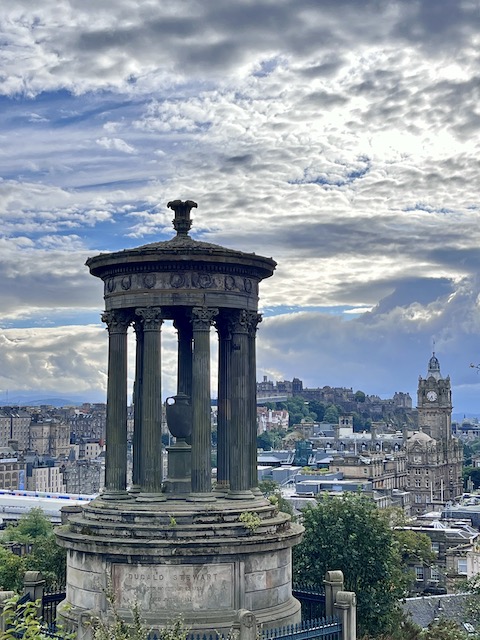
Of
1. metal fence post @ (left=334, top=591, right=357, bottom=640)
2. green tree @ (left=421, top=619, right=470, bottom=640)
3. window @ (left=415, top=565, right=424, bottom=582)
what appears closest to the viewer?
metal fence post @ (left=334, top=591, right=357, bottom=640)

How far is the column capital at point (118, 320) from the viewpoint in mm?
34812

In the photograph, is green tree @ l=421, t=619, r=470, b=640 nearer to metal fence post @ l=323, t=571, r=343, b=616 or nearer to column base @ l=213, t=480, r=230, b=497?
metal fence post @ l=323, t=571, r=343, b=616

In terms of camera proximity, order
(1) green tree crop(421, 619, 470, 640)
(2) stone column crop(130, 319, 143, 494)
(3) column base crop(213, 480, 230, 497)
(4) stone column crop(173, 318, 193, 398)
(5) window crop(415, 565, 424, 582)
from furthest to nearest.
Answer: (5) window crop(415, 565, 424, 582)
(1) green tree crop(421, 619, 470, 640)
(4) stone column crop(173, 318, 193, 398)
(3) column base crop(213, 480, 230, 497)
(2) stone column crop(130, 319, 143, 494)

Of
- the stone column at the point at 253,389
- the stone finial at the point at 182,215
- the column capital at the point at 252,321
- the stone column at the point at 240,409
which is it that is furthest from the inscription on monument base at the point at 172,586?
the stone finial at the point at 182,215

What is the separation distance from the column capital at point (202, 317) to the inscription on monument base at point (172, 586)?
765 cm

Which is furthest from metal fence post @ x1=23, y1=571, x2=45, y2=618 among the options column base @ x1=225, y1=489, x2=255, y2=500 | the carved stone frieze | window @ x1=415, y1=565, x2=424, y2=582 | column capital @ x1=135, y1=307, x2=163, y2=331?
window @ x1=415, y1=565, x2=424, y2=582

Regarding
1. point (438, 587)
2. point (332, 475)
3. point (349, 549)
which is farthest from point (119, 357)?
point (332, 475)

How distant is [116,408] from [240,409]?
13.6 ft

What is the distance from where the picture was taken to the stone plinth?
3094 centimetres

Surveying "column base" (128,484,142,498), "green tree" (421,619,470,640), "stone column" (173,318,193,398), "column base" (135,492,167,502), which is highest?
"stone column" (173,318,193,398)

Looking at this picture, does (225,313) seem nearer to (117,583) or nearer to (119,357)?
(119,357)

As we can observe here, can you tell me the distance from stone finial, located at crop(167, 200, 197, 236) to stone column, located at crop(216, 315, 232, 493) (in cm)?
342

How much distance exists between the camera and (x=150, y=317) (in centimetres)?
3378

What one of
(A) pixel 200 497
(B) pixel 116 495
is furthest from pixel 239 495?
(B) pixel 116 495
